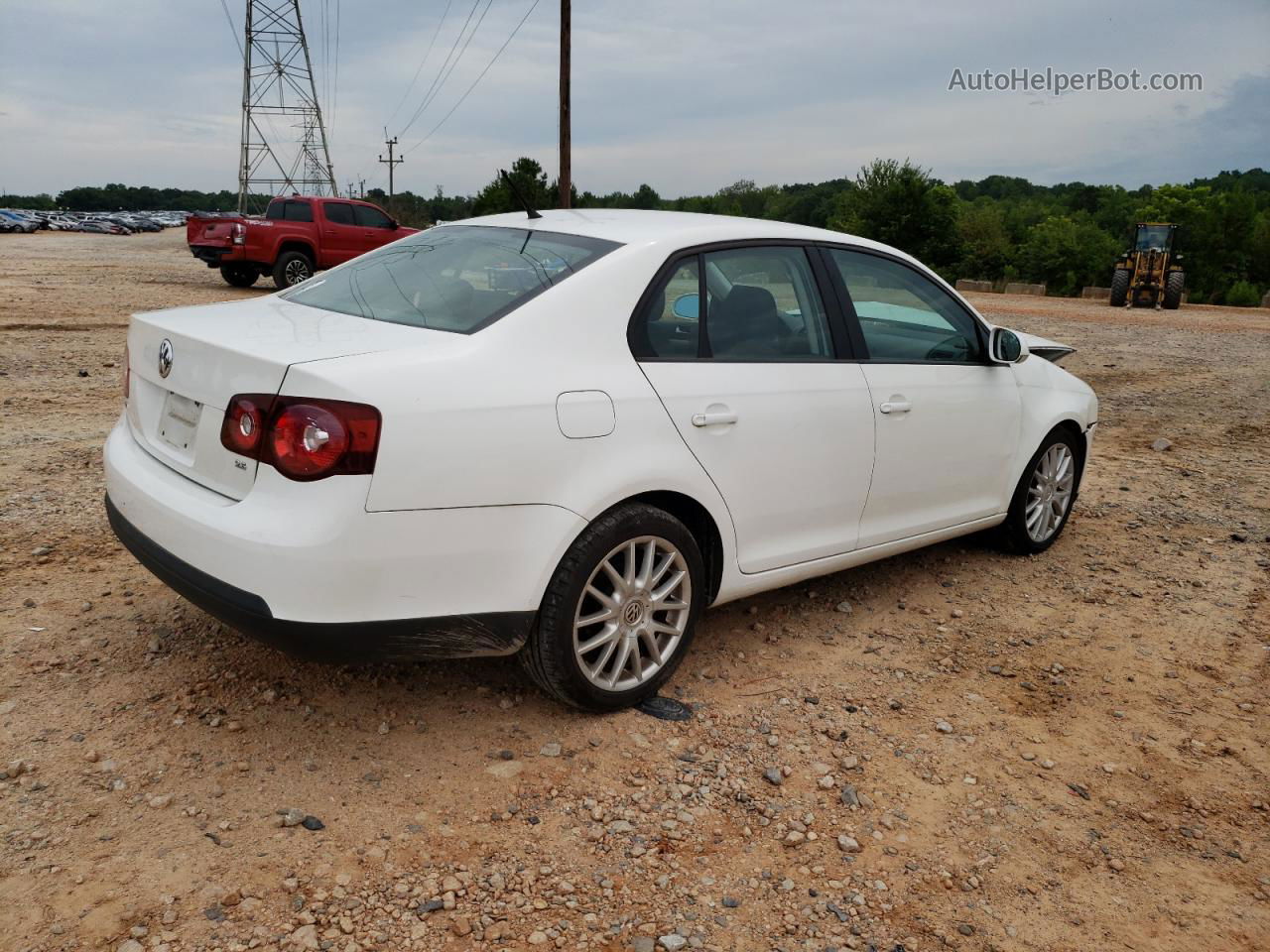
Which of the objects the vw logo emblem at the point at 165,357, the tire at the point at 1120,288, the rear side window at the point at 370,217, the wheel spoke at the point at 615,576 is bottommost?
the wheel spoke at the point at 615,576

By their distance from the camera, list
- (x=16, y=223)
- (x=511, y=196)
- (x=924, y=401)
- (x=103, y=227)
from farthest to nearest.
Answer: (x=103, y=227) < (x=16, y=223) < (x=511, y=196) < (x=924, y=401)

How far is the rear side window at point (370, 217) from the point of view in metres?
19.0

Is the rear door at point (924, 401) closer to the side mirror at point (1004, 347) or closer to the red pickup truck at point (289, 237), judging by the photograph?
the side mirror at point (1004, 347)

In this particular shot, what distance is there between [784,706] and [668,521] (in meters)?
0.82

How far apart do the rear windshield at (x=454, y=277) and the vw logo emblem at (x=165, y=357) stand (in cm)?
54

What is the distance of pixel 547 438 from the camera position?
2.88 metres

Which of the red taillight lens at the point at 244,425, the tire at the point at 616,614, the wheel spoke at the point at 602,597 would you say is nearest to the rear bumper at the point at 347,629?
the tire at the point at 616,614

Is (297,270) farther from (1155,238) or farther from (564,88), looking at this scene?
(1155,238)

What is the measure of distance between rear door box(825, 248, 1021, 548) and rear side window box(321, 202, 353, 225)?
16.2 metres

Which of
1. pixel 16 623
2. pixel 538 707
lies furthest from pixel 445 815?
pixel 16 623

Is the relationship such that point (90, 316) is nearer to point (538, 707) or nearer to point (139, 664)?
point (139, 664)

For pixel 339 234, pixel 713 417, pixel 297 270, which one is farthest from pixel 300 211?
pixel 713 417

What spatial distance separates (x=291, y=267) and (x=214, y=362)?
16563 mm

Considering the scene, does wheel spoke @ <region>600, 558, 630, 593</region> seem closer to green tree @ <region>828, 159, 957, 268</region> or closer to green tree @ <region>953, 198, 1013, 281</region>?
green tree @ <region>828, 159, 957, 268</region>
